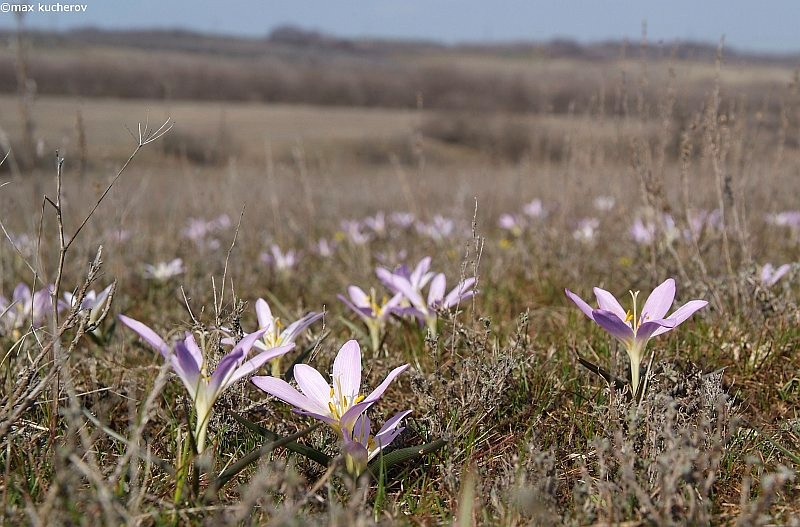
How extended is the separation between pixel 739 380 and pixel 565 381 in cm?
50

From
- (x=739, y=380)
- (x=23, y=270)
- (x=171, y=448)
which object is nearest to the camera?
(x=171, y=448)

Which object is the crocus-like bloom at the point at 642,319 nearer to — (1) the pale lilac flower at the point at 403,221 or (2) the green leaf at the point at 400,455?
(2) the green leaf at the point at 400,455

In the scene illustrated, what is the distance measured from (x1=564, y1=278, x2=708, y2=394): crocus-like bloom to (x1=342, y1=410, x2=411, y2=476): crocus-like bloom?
1.57 feet

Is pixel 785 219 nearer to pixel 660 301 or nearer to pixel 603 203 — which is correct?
pixel 603 203

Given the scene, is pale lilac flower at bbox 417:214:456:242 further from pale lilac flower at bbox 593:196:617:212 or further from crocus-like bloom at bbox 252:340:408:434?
crocus-like bloom at bbox 252:340:408:434

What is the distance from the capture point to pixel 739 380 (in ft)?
6.93

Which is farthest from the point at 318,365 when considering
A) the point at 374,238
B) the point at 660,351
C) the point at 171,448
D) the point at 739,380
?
the point at 374,238

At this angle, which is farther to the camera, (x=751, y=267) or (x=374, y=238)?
(x=374, y=238)

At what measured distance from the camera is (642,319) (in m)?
1.74

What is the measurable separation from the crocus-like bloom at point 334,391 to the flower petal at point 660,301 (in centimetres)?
63

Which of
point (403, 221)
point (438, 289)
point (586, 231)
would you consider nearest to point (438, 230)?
point (403, 221)

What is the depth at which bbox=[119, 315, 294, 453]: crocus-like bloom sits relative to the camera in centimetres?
142

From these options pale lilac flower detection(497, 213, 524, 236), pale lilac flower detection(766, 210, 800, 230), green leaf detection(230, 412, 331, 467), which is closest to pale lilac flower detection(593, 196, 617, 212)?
pale lilac flower detection(497, 213, 524, 236)

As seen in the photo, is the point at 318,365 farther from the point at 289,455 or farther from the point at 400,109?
the point at 400,109
